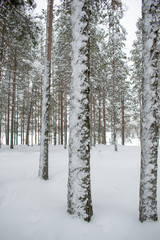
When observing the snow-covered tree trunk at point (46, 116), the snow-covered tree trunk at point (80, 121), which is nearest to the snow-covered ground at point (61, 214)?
the snow-covered tree trunk at point (80, 121)

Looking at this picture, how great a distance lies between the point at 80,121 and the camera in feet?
10.7

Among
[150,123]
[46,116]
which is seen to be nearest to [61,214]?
[150,123]

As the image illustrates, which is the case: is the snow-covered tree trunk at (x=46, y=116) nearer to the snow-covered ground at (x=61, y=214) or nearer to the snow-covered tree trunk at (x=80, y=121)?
the snow-covered ground at (x=61, y=214)

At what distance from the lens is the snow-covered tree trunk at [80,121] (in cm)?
321

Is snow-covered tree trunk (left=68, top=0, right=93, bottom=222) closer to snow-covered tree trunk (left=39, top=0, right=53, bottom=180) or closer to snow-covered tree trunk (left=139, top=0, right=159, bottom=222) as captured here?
snow-covered tree trunk (left=139, top=0, right=159, bottom=222)

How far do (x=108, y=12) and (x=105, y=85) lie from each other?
1373cm

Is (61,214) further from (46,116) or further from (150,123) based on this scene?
(46,116)

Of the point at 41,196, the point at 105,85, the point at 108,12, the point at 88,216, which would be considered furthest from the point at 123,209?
the point at 105,85

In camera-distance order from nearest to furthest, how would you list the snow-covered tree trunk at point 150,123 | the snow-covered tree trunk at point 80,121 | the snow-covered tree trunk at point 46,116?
1. the snow-covered tree trunk at point 150,123
2. the snow-covered tree trunk at point 80,121
3. the snow-covered tree trunk at point 46,116

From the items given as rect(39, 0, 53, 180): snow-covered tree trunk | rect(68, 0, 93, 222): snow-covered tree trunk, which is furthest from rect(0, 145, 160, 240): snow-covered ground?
rect(39, 0, 53, 180): snow-covered tree trunk

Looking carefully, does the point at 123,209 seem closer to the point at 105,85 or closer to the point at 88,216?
the point at 88,216

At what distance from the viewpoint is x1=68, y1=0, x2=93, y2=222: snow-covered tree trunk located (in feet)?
10.5

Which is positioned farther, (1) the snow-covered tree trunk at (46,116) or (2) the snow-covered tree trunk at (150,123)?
(1) the snow-covered tree trunk at (46,116)

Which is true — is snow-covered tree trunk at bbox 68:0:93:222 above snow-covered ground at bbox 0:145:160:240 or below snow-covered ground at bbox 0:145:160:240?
above
